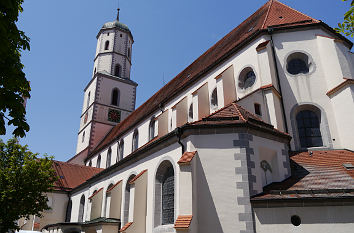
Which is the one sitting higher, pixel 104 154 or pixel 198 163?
pixel 104 154

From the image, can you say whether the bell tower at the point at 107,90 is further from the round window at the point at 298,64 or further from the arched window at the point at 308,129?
the arched window at the point at 308,129

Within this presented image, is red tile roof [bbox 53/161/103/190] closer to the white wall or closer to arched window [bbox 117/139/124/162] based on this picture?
arched window [bbox 117/139/124/162]

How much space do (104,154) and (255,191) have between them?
2214cm

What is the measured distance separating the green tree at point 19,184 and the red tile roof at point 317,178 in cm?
1226

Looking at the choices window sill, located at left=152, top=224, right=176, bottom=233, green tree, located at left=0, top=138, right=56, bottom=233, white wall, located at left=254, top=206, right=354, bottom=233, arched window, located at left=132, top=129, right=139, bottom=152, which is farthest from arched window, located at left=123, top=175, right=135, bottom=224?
arched window, located at left=132, top=129, right=139, bottom=152

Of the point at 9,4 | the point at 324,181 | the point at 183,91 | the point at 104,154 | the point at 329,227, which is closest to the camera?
the point at 9,4

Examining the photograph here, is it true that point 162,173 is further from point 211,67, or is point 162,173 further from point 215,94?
point 211,67

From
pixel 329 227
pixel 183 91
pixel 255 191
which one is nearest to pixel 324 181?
pixel 329 227

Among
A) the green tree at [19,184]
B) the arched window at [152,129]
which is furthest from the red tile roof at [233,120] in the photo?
the arched window at [152,129]

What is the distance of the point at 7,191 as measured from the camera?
50.9 ft

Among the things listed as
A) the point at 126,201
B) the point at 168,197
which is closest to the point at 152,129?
the point at 126,201

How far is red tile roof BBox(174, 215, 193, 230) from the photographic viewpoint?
9.21 metres

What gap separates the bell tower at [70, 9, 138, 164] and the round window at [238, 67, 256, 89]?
73.9 ft

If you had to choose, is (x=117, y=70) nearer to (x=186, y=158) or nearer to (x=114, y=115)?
(x=114, y=115)
